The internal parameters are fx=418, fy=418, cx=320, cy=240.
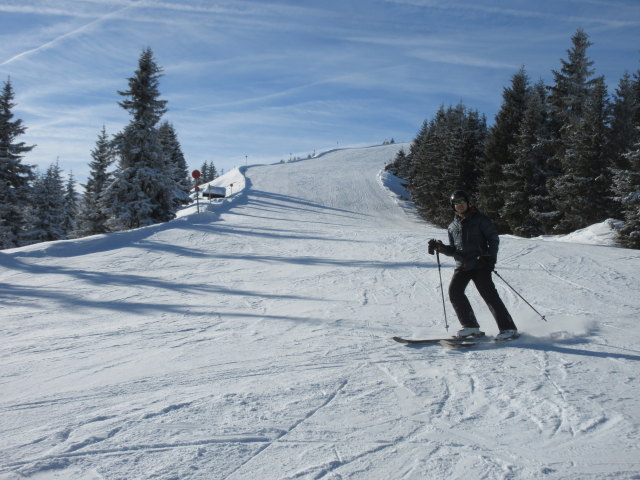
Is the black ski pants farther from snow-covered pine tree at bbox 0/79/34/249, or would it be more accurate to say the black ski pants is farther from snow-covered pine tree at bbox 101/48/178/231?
snow-covered pine tree at bbox 0/79/34/249

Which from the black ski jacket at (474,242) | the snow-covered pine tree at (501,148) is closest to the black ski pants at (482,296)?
the black ski jacket at (474,242)

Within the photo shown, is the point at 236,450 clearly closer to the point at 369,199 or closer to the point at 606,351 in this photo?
the point at 606,351

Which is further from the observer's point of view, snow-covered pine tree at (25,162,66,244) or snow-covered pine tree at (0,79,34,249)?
snow-covered pine tree at (25,162,66,244)

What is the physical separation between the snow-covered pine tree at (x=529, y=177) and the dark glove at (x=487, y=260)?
1939 centimetres

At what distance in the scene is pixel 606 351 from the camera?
487 centimetres

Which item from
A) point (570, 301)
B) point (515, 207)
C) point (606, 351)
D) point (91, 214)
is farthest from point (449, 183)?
point (91, 214)

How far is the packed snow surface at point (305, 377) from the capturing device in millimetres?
2854

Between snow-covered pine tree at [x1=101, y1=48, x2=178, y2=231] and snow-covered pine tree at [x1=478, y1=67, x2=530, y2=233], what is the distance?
63.8ft

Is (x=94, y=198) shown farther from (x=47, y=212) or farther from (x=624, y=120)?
Result: (x=624, y=120)

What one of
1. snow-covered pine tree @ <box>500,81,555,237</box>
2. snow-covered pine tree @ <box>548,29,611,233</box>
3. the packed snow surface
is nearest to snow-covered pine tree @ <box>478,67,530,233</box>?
snow-covered pine tree @ <box>500,81,555,237</box>

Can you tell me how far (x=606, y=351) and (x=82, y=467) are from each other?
17.5 feet

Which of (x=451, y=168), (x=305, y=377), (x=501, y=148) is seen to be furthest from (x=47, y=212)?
(x=305, y=377)

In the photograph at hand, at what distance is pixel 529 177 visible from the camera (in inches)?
907

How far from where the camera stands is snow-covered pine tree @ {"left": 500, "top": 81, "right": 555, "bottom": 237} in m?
22.7
